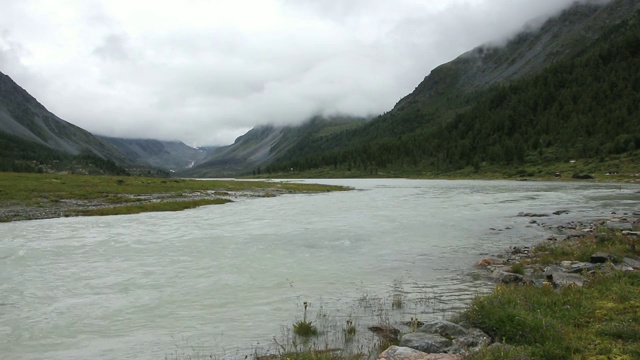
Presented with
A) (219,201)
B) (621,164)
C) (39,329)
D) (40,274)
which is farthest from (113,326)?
(621,164)

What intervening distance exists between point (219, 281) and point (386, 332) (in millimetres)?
9823

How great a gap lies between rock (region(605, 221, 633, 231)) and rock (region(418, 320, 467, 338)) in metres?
21.1

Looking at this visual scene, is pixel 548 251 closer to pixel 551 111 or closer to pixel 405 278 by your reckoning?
pixel 405 278

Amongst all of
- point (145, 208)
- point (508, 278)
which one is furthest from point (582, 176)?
point (508, 278)

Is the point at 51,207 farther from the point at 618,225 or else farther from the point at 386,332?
the point at 618,225

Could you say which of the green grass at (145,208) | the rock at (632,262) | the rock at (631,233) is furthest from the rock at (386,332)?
the green grass at (145,208)

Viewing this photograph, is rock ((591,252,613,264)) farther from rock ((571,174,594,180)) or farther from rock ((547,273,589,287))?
rock ((571,174,594,180))

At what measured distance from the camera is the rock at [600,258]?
58.1 ft

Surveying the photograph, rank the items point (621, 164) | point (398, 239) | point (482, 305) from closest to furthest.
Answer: point (482, 305)
point (398, 239)
point (621, 164)

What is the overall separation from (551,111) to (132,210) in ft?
625

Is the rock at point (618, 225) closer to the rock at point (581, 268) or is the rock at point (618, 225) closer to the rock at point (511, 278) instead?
the rock at point (581, 268)

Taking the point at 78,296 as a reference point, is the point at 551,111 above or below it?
above

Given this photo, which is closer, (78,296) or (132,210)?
(78,296)

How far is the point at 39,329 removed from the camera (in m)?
13.6
